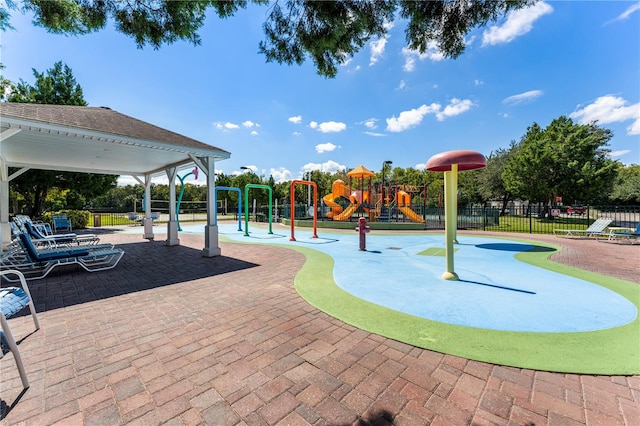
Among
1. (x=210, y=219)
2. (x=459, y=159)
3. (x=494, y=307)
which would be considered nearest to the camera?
(x=494, y=307)

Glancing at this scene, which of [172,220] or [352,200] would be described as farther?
[352,200]

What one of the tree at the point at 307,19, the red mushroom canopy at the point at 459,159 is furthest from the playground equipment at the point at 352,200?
the tree at the point at 307,19

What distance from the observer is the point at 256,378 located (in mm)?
2635

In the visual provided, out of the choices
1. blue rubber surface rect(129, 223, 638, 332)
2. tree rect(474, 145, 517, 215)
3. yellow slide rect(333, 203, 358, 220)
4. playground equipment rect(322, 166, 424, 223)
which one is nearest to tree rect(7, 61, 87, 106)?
playground equipment rect(322, 166, 424, 223)

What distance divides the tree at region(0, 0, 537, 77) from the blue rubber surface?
3897mm

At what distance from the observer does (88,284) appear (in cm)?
581

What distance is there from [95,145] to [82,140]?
29.6 inches

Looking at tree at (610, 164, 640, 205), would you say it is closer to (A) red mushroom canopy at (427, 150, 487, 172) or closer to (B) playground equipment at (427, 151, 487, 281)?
(A) red mushroom canopy at (427, 150, 487, 172)

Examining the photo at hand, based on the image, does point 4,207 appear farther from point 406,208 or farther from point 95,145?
point 406,208

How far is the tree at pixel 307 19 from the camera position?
321 centimetres

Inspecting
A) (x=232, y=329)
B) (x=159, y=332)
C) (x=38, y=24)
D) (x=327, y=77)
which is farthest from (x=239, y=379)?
(x=38, y=24)

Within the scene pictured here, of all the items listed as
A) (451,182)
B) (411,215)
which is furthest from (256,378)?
(411,215)

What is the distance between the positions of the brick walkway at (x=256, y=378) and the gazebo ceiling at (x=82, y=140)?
4466 mm

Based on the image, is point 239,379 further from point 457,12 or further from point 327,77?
point 457,12
